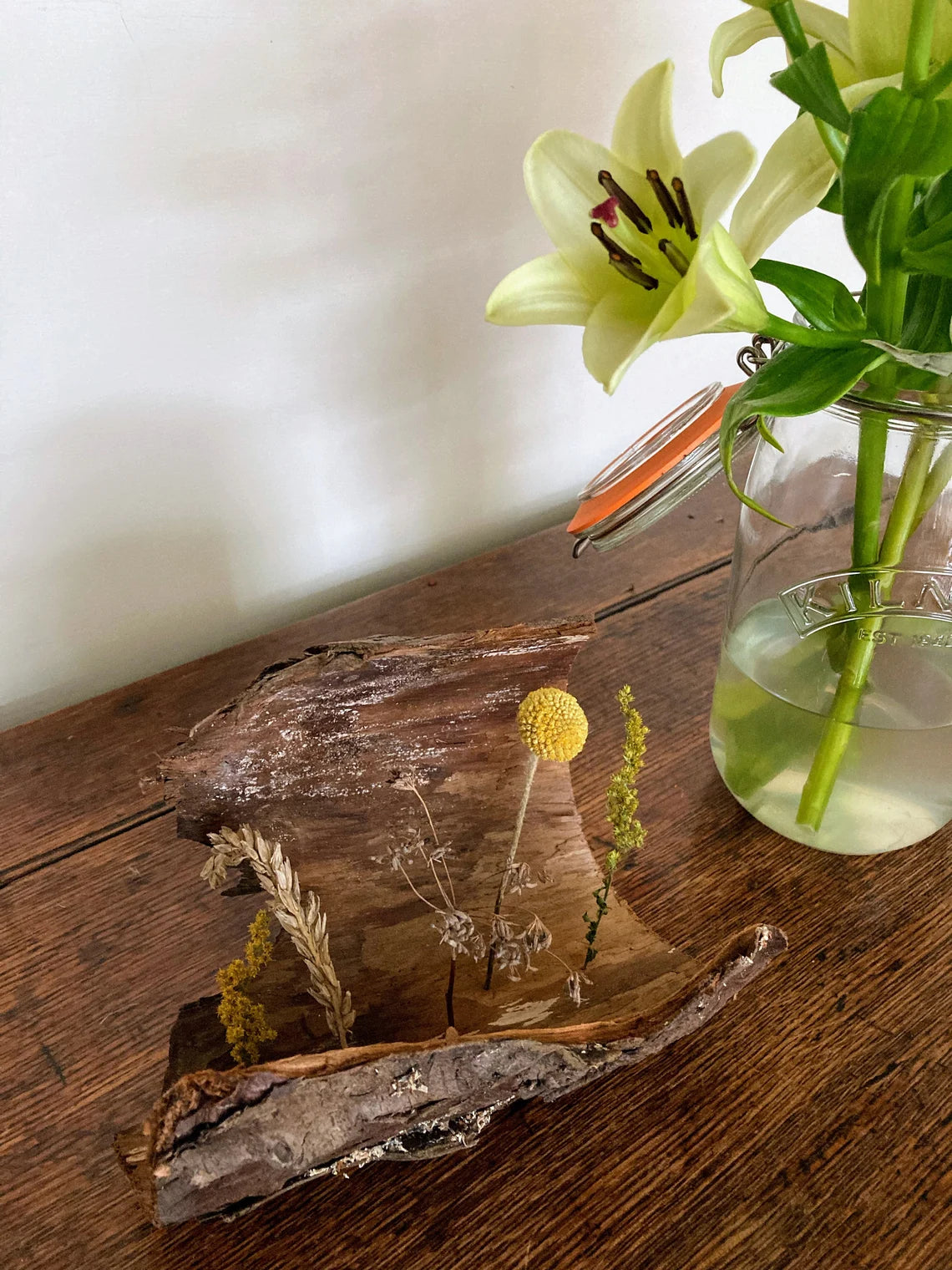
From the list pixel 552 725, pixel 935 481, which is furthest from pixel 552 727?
pixel 935 481

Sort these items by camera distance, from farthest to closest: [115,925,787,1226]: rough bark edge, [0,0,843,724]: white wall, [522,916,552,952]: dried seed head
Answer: [0,0,843,724]: white wall → [522,916,552,952]: dried seed head → [115,925,787,1226]: rough bark edge

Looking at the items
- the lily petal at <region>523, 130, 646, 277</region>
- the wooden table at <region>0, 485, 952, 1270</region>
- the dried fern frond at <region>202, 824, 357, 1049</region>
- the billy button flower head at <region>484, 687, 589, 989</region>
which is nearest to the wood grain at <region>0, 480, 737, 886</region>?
the wooden table at <region>0, 485, 952, 1270</region>

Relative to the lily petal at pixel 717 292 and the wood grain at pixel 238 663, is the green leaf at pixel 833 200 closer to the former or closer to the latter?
the lily petal at pixel 717 292

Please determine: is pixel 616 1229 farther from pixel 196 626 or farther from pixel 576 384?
pixel 576 384

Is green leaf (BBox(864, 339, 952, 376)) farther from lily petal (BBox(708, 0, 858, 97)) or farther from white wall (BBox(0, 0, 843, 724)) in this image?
white wall (BBox(0, 0, 843, 724))

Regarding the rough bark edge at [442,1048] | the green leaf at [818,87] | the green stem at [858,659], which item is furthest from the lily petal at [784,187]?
the rough bark edge at [442,1048]
